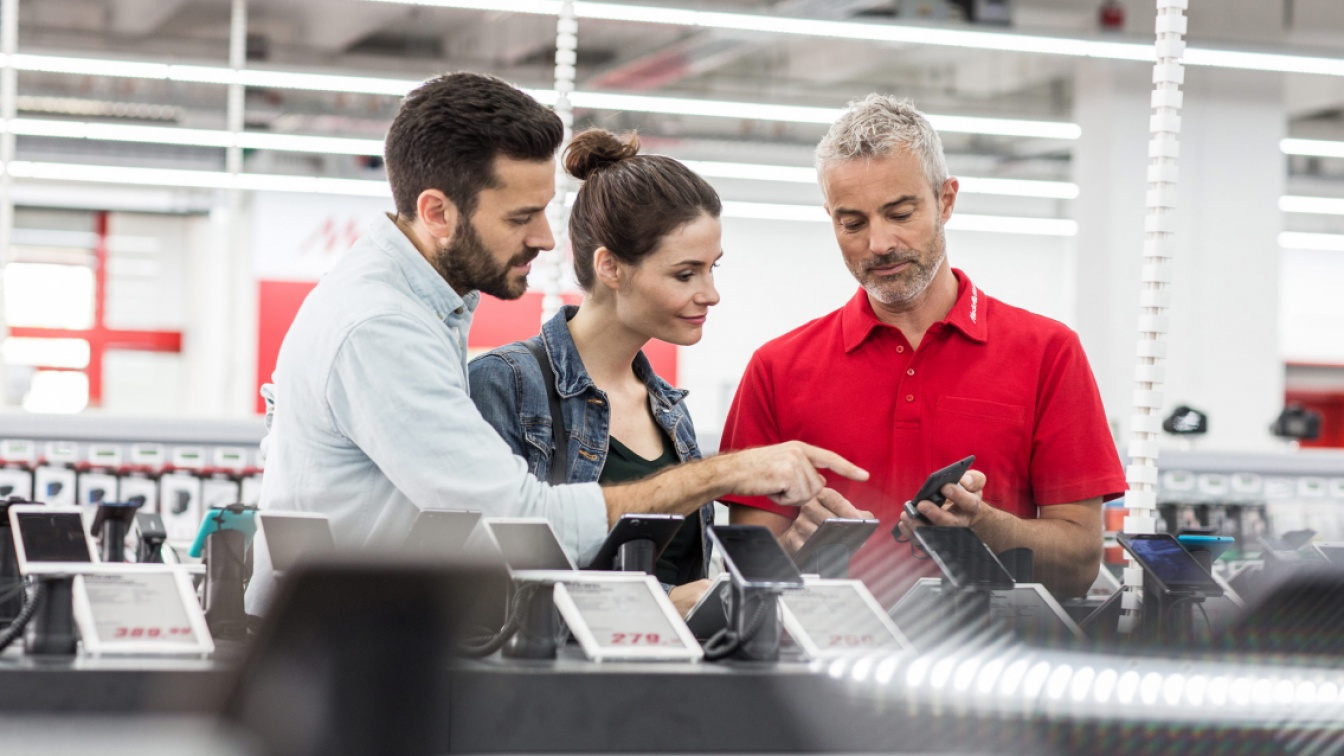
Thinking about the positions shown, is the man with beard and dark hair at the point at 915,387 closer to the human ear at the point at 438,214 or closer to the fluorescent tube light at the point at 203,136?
the human ear at the point at 438,214

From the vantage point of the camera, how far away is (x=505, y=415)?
2.04 meters

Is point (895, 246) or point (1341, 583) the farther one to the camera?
point (895, 246)

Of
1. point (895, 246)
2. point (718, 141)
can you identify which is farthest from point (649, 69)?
point (895, 246)

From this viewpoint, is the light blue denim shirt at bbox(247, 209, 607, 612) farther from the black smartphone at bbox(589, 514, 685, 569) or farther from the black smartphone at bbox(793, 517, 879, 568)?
the black smartphone at bbox(793, 517, 879, 568)

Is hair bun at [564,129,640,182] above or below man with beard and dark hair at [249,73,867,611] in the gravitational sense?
above

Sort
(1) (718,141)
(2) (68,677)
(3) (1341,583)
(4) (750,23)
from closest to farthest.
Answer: (3) (1341,583)
(2) (68,677)
(4) (750,23)
(1) (718,141)

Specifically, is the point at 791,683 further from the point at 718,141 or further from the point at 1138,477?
the point at 718,141

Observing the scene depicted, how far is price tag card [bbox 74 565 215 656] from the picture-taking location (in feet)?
4.48

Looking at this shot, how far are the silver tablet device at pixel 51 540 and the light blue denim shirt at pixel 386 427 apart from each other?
0.20m

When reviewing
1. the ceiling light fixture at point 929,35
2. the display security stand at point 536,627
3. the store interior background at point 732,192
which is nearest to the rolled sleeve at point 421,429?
the display security stand at point 536,627

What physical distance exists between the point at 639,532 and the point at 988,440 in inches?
31.5

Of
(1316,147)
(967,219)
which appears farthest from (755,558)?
(967,219)

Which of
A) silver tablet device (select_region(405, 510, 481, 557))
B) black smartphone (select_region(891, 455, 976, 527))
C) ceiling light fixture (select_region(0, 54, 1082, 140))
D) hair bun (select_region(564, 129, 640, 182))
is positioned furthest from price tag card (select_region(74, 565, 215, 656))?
ceiling light fixture (select_region(0, 54, 1082, 140))

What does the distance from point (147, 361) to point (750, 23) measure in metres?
10.6
